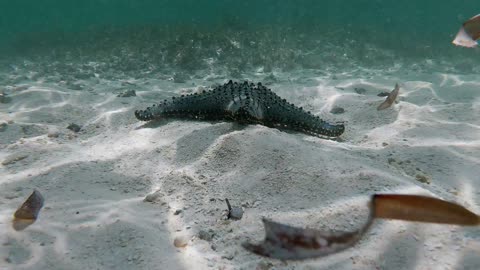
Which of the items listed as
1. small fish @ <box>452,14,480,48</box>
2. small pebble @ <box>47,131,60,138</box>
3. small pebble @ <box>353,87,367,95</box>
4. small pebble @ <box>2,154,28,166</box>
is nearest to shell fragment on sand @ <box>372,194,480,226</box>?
small fish @ <box>452,14,480,48</box>

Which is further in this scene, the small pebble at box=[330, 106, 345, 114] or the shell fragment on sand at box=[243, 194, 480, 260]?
the small pebble at box=[330, 106, 345, 114]

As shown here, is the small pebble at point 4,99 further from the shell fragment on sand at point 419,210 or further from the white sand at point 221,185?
the shell fragment on sand at point 419,210

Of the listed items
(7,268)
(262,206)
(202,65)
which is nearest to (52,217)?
(7,268)

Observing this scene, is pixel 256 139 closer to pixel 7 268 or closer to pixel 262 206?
pixel 262 206

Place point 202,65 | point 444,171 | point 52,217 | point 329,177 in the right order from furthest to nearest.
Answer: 1. point 202,65
2. point 444,171
3. point 329,177
4. point 52,217

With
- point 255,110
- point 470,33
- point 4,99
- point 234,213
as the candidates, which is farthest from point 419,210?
point 4,99

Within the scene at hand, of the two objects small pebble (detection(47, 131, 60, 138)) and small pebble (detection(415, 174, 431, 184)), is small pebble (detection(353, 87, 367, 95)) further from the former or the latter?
small pebble (detection(47, 131, 60, 138))

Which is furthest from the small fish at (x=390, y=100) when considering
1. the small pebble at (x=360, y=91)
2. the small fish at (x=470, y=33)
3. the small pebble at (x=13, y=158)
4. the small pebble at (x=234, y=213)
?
the small pebble at (x=13, y=158)
